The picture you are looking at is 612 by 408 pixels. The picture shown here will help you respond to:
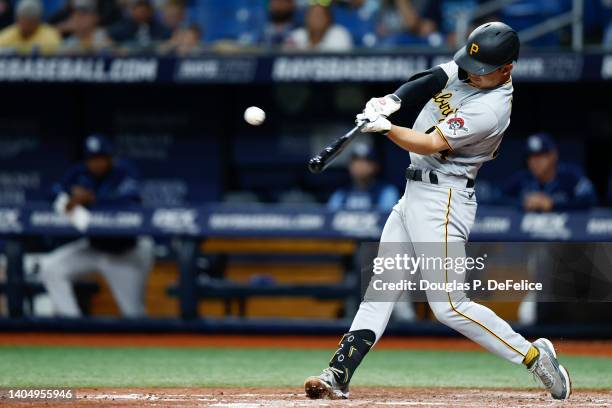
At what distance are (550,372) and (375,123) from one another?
1.36 meters

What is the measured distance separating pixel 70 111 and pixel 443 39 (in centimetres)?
359

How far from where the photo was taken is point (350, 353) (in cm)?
495

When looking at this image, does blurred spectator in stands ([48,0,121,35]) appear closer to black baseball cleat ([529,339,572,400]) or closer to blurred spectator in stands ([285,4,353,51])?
blurred spectator in stands ([285,4,353,51])

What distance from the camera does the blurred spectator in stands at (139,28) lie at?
9.84 m

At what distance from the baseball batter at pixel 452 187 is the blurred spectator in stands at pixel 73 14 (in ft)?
18.6

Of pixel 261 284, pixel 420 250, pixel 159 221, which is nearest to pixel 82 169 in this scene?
pixel 159 221

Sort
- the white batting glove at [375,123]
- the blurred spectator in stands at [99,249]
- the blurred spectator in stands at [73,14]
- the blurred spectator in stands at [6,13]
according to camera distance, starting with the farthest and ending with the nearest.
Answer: the blurred spectator in stands at [6,13], the blurred spectator in stands at [73,14], the blurred spectator in stands at [99,249], the white batting glove at [375,123]

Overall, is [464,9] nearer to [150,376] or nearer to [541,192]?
[541,192]

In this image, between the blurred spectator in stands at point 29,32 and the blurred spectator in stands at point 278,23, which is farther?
the blurred spectator in stands at point 29,32

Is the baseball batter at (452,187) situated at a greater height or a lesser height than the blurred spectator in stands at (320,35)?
lesser

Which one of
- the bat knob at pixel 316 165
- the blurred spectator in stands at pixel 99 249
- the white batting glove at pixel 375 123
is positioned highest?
the white batting glove at pixel 375 123
